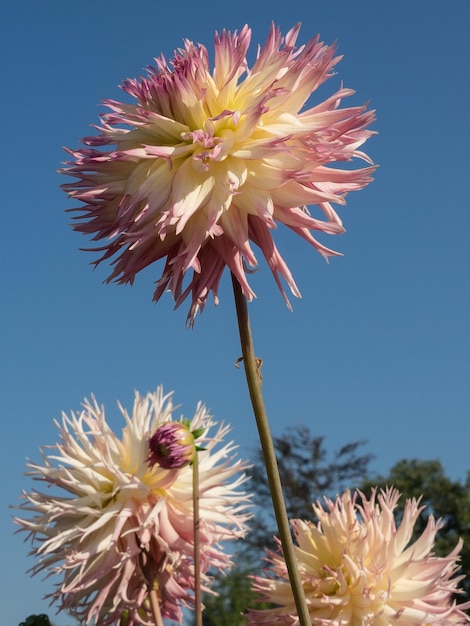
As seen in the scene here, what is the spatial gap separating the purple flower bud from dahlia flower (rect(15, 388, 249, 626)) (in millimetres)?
102

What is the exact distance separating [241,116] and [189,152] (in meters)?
0.16

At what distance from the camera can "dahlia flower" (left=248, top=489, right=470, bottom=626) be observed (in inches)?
103

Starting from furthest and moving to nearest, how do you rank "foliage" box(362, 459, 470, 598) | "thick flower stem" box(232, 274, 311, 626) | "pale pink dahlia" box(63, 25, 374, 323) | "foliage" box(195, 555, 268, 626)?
"foliage" box(362, 459, 470, 598) → "foliage" box(195, 555, 268, 626) → "pale pink dahlia" box(63, 25, 374, 323) → "thick flower stem" box(232, 274, 311, 626)

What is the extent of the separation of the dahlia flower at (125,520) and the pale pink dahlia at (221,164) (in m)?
0.86

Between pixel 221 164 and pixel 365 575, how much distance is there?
4.59 feet

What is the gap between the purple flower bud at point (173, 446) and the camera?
2549mm

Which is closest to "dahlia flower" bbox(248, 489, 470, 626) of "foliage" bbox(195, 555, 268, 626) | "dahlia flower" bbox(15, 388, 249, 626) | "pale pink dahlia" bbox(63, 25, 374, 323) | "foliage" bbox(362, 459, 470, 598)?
"dahlia flower" bbox(15, 388, 249, 626)

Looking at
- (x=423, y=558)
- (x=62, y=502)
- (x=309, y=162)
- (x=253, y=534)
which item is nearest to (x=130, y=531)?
(x=62, y=502)

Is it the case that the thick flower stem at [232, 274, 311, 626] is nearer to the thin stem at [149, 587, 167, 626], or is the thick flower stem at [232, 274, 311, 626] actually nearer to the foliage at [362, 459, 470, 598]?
the thin stem at [149, 587, 167, 626]

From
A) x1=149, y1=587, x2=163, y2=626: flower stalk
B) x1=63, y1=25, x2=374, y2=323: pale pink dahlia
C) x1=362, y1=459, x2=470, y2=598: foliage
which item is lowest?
x1=149, y1=587, x2=163, y2=626: flower stalk

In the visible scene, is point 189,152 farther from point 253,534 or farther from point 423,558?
point 253,534

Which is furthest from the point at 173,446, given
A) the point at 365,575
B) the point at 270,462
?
the point at 270,462

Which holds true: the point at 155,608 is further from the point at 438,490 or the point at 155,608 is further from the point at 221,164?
the point at 438,490

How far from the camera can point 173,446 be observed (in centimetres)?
254
